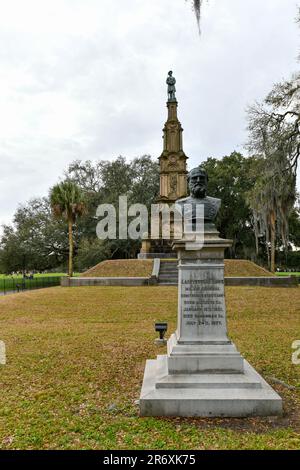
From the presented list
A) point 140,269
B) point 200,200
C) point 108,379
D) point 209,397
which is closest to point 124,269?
point 140,269

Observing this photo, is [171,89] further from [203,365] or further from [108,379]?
[203,365]

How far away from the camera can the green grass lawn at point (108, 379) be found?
4363mm

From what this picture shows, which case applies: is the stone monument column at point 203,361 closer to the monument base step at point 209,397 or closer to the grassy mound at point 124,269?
the monument base step at point 209,397

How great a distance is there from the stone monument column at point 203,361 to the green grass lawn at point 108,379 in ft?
0.66

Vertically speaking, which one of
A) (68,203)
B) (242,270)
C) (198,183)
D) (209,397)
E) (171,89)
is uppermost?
(171,89)

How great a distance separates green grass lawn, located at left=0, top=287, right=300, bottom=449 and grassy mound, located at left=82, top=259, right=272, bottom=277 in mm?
10203

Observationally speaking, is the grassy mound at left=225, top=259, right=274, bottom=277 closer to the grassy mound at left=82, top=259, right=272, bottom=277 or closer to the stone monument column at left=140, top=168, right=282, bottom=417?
the grassy mound at left=82, top=259, right=272, bottom=277

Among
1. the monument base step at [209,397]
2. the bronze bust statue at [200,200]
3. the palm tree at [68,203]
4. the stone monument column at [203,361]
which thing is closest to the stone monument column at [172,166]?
the palm tree at [68,203]

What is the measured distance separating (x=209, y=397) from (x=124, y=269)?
21646 mm

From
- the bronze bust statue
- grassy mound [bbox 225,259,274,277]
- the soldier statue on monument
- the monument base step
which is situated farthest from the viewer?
the soldier statue on monument

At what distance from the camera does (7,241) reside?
42.6m

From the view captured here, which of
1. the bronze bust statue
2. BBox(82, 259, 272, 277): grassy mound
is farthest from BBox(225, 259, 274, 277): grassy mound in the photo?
the bronze bust statue

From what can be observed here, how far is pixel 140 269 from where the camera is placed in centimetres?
2597

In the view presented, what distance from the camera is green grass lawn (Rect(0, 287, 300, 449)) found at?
172 inches
